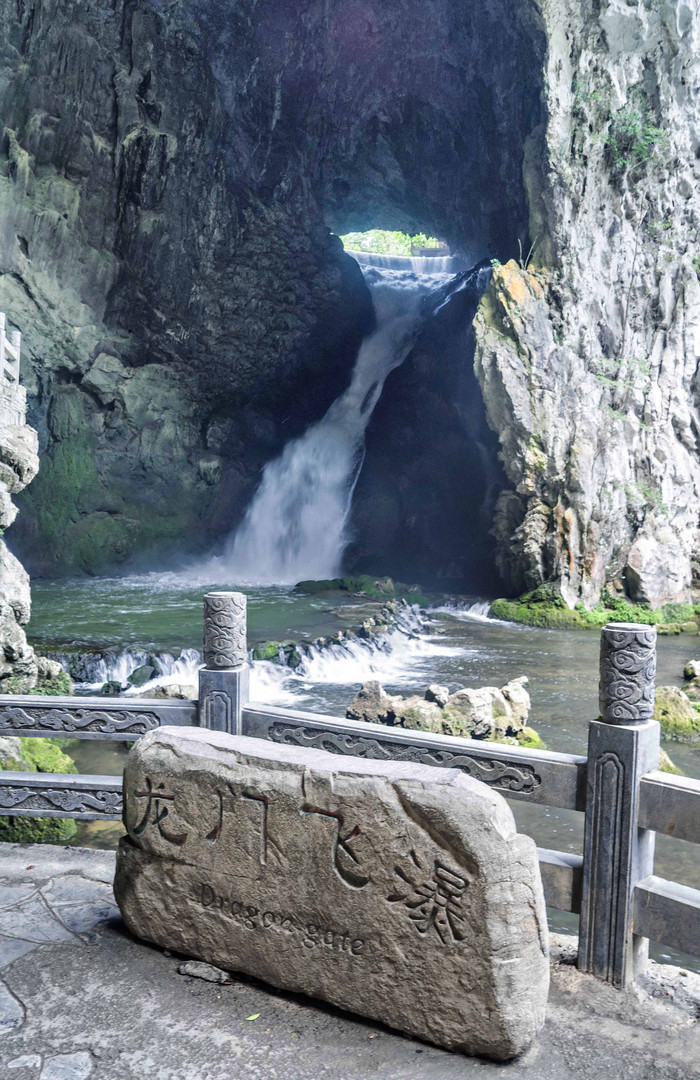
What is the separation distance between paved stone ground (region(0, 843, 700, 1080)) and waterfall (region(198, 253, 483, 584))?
63.4ft

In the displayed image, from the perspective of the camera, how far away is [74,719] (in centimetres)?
421

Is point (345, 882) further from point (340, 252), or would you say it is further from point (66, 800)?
point (340, 252)

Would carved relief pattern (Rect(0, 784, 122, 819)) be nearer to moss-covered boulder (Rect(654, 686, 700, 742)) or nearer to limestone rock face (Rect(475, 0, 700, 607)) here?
moss-covered boulder (Rect(654, 686, 700, 742))

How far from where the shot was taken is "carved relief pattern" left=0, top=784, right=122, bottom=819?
4.17 meters

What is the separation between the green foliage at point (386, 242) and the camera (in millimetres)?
43500

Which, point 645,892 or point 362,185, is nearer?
point 645,892

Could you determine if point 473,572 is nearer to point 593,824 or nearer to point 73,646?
point 73,646

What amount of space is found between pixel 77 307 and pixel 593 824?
66.6 feet

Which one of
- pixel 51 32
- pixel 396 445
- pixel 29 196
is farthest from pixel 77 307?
pixel 396 445

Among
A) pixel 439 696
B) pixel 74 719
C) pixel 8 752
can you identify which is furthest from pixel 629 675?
pixel 439 696

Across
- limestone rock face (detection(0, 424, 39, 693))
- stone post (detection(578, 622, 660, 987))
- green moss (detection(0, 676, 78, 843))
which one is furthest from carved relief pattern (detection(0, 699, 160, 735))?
limestone rock face (detection(0, 424, 39, 693))

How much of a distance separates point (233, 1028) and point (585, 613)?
1497 centimetres

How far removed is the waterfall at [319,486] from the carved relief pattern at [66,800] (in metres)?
18.2

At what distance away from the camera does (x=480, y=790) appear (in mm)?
2650
